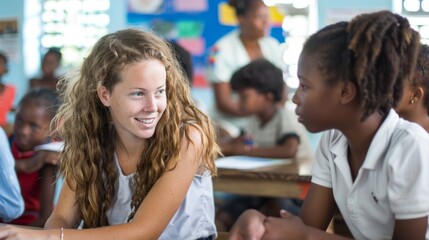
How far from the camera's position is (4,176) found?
2117mm

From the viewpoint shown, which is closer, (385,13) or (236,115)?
(385,13)

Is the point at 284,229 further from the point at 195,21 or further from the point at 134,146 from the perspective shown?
the point at 195,21

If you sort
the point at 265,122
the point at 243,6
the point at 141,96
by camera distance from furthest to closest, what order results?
the point at 243,6
the point at 265,122
the point at 141,96

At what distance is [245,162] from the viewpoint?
10.1 ft

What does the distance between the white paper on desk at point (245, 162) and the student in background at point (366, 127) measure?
147 centimetres

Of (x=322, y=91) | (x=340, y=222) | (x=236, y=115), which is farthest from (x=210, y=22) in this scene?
(x=322, y=91)

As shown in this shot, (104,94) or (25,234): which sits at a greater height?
(104,94)

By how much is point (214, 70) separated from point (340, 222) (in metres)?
2.24

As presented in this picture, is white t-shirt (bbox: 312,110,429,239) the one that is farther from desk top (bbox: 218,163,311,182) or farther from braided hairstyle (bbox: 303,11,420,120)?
desk top (bbox: 218,163,311,182)

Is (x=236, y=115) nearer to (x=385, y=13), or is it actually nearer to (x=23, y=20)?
(x=23, y=20)

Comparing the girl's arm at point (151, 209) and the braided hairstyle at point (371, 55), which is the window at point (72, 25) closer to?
the girl's arm at point (151, 209)

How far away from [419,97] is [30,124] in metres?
1.66

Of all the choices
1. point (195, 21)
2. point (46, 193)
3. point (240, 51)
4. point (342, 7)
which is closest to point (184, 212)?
point (46, 193)

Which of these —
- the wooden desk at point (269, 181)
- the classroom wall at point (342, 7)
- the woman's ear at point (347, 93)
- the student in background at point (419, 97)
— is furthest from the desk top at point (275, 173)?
the classroom wall at point (342, 7)
